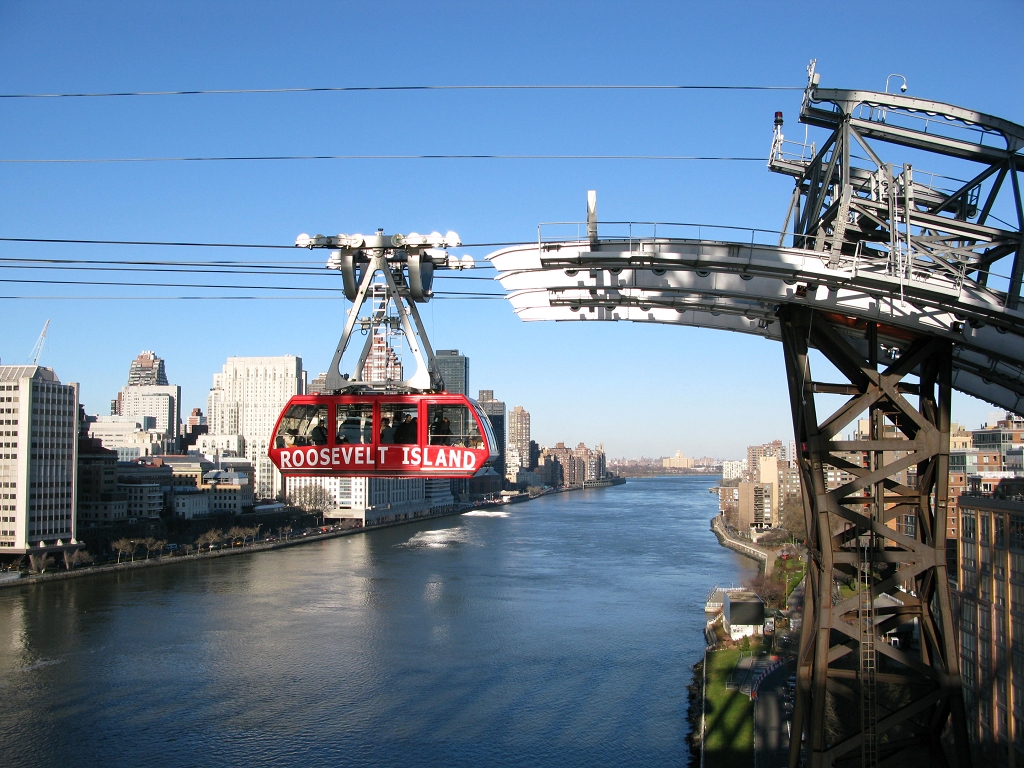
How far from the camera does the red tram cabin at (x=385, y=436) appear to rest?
21.7 feet

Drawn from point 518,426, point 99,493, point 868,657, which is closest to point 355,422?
point 868,657

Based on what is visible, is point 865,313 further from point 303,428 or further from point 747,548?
point 747,548

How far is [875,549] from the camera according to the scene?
5.36 m

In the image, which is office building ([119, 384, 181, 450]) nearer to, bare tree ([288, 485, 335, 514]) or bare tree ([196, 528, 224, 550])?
bare tree ([288, 485, 335, 514])

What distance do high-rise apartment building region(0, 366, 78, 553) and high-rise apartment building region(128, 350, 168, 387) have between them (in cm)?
7235

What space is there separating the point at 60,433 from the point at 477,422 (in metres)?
28.7

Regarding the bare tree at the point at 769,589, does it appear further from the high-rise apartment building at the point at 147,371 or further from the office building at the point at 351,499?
the high-rise apartment building at the point at 147,371

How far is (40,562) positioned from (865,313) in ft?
90.1

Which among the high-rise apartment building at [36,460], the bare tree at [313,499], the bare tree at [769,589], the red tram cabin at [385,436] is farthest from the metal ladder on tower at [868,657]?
the bare tree at [313,499]

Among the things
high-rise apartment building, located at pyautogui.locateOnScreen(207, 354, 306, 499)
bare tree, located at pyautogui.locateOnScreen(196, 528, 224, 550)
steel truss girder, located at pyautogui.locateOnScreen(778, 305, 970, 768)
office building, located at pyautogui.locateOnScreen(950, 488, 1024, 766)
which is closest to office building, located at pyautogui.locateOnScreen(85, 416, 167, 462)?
high-rise apartment building, located at pyautogui.locateOnScreen(207, 354, 306, 499)

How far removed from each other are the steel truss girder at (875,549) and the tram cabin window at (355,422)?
10.3 ft

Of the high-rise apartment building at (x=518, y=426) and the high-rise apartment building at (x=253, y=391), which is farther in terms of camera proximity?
the high-rise apartment building at (x=518, y=426)

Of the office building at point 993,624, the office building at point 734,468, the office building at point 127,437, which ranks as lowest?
the office building at point 734,468

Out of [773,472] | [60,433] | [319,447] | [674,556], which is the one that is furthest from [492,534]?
[319,447]
